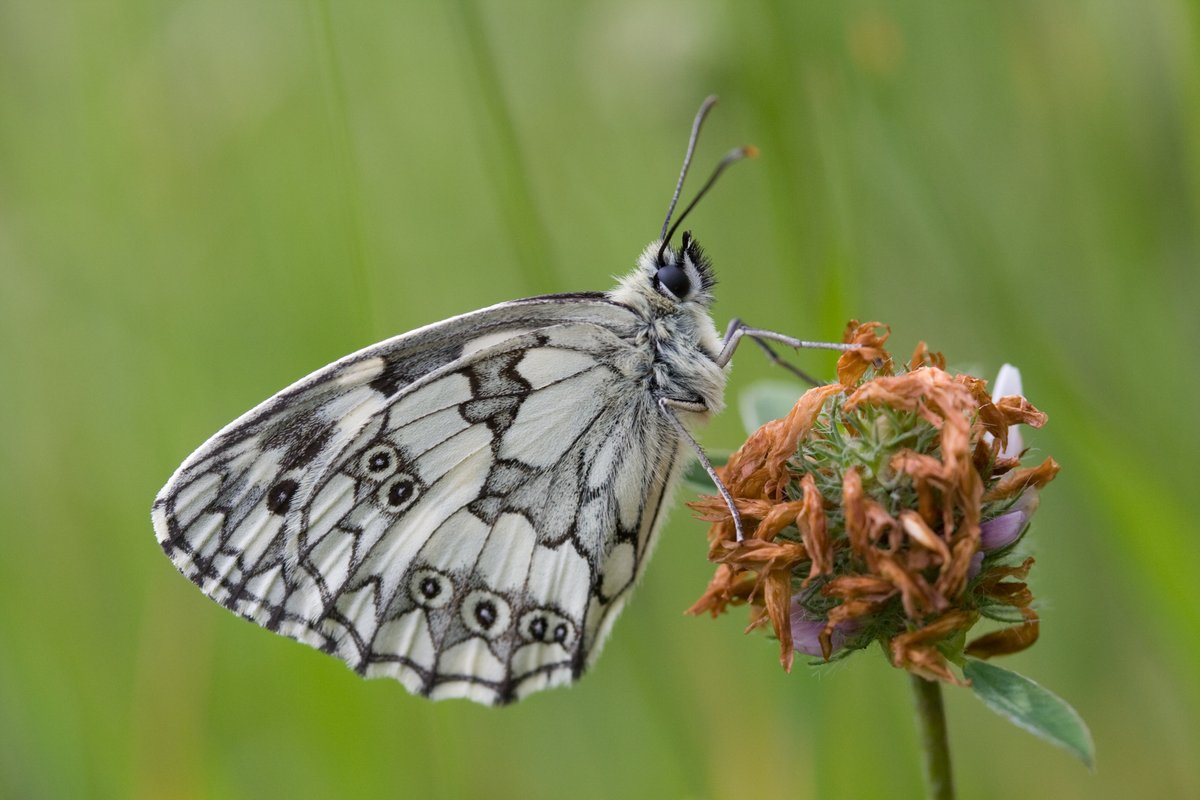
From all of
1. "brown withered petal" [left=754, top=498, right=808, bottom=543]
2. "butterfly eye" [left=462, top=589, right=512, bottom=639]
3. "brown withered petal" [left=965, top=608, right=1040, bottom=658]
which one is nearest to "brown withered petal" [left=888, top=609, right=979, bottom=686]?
"brown withered petal" [left=965, top=608, right=1040, bottom=658]

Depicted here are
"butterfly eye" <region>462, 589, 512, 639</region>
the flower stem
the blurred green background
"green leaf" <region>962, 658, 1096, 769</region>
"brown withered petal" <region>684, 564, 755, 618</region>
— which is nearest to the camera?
"green leaf" <region>962, 658, 1096, 769</region>

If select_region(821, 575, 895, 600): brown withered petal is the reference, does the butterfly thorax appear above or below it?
above

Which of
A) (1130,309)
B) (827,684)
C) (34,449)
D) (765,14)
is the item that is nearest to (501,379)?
(827,684)

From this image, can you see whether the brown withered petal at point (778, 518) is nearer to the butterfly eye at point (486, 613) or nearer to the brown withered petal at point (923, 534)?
the brown withered petal at point (923, 534)

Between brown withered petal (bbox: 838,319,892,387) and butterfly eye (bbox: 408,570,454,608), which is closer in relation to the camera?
brown withered petal (bbox: 838,319,892,387)

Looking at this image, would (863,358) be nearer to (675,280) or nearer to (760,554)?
(760,554)

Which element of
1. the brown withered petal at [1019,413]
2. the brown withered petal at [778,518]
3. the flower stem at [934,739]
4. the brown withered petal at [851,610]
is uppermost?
the brown withered petal at [1019,413]

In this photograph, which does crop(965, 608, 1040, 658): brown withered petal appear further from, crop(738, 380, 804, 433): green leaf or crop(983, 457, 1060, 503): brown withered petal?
crop(738, 380, 804, 433): green leaf

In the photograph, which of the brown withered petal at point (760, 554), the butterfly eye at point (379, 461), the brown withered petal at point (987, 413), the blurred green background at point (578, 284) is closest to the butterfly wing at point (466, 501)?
the butterfly eye at point (379, 461)
